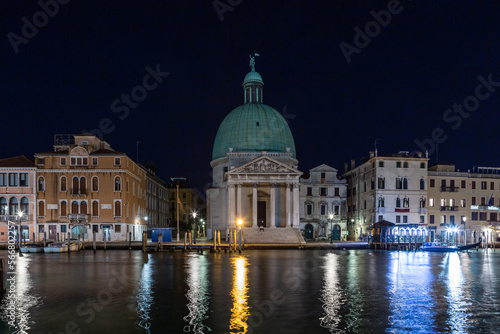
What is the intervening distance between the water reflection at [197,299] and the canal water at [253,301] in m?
0.03

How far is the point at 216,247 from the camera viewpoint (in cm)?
→ 5109

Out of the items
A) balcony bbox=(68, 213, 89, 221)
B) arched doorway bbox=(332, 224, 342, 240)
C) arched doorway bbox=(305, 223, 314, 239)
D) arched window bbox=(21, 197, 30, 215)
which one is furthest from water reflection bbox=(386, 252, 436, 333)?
arched window bbox=(21, 197, 30, 215)

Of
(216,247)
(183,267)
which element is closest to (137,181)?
(216,247)

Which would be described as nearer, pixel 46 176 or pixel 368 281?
pixel 368 281

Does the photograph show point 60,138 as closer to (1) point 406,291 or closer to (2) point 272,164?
(2) point 272,164

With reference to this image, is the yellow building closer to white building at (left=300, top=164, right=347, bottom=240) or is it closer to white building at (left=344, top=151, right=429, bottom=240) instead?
white building at (left=300, top=164, right=347, bottom=240)

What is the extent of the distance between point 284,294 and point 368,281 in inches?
241

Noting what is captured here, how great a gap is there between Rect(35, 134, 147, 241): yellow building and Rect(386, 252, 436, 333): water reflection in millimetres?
41442

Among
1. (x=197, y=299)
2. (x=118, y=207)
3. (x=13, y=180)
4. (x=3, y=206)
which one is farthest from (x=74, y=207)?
(x=197, y=299)

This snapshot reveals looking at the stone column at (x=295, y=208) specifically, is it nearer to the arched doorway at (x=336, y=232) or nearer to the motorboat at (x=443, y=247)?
the arched doorway at (x=336, y=232)

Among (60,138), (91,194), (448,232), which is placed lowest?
(448,232)

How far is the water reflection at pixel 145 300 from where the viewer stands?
15250mm

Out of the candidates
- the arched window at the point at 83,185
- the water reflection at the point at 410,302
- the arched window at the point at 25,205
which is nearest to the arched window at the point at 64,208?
the arched window at the point at 83,185

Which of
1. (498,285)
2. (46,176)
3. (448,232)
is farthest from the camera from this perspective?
(448,232)
